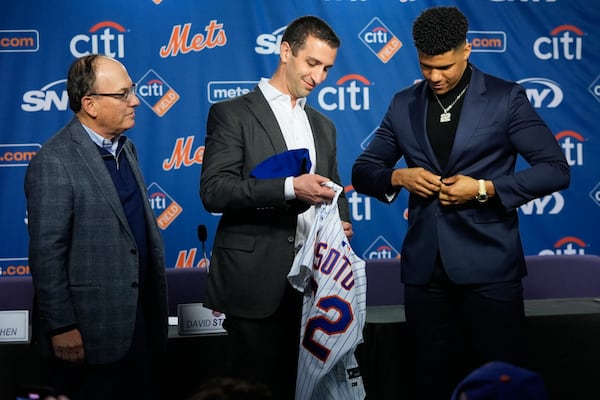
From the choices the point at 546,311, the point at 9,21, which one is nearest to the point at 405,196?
the point at 546,311

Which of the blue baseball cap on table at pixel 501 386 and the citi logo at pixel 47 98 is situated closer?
the blue baseball cap on table at pixel 501 386

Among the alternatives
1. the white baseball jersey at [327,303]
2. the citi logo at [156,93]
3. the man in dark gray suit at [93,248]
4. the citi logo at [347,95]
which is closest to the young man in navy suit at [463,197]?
the white baseball jersey at [327,303]

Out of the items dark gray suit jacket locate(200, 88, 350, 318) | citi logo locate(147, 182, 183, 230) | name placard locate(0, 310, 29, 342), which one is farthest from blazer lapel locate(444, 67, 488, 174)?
citi logo locate(147, 182, 183, 230)

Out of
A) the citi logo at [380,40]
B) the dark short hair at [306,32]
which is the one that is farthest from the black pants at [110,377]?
the citi logo at [380,40]

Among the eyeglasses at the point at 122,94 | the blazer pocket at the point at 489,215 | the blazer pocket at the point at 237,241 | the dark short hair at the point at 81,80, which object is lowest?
the blazer pocket at the point at 237,241

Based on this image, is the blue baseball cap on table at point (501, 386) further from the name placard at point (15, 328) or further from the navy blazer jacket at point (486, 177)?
the name placard at point (15, 328)

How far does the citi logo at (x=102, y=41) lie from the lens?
451 cm

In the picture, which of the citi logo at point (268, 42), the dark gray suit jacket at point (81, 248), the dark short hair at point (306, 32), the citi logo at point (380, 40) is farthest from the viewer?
the citi logo at point (380, 40)

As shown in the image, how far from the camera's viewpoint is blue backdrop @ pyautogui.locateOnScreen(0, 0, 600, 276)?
14.7ft

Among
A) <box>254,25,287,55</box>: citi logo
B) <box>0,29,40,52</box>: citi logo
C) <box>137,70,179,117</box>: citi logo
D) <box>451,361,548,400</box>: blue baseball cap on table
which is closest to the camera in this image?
<box>451,361,548,400</box>: blue baseball cap on table

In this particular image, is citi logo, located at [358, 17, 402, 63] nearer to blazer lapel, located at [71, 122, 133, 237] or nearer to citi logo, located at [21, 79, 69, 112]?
citi logo, located at [21, 79, 69, 112]

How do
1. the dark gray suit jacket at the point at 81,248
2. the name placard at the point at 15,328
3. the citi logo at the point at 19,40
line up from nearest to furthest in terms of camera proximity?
1. the dark gray suit jacket at the point at 81,248
2. the name placard at the point at 15,328
3. the citi logo at the point at 19,40

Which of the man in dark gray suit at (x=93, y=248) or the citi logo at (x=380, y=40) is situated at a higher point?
the citi logo at (x=380, y=40)

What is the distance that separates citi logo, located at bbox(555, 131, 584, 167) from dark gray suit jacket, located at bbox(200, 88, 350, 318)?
118 inches
